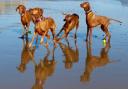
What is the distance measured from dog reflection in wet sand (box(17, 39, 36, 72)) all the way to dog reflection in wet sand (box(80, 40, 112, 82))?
1393 mm

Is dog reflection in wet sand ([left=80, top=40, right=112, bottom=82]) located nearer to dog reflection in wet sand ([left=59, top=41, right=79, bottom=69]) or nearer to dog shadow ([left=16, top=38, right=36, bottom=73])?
dog reflection in wet sand ([left=59, top=41, right=79, bottom=69])

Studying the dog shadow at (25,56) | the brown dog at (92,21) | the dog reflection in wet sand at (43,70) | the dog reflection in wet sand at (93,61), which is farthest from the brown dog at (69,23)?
the dog reflection in wet sand at (43,70)

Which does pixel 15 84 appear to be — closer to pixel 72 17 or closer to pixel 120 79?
pixel 120 79

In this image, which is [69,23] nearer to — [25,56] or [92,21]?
[92,21]

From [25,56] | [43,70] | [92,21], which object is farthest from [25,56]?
[92,21]

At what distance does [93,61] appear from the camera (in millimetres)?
10852

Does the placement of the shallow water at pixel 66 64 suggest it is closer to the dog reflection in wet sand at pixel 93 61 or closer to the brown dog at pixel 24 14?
the dog reflection in wet sand at pixel 93 61

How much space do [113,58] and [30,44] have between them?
258 centimetres

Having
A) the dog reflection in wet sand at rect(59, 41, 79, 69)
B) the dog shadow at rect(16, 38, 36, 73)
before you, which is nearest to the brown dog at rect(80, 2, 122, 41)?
the dog reflection in wet sand at rect(59, 41, 79, 69)

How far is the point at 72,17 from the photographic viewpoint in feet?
47.5

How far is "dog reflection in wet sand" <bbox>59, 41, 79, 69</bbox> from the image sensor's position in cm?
1052

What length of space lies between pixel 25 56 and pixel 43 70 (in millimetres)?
1616

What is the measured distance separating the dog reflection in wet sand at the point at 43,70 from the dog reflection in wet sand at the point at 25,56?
0.31 m

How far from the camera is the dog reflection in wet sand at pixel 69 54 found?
10522 mm
